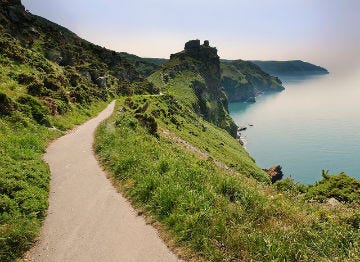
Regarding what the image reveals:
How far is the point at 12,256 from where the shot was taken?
11016 millimetres

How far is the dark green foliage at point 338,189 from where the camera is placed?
80.0 ft

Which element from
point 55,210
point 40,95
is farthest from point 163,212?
point 40,95

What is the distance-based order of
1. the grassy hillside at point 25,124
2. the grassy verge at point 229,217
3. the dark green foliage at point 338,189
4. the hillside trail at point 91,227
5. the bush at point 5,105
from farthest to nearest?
the bush at point 5,105
the dark green foliage at point 338,189
the grassy hillside at point 25,124
the hillside trail at point 91,227
the grassy verge at point 229,217

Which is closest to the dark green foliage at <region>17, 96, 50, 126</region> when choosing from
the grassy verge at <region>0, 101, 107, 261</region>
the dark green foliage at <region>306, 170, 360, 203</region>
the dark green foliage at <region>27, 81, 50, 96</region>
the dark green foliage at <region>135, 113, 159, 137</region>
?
the grassy verge at <region>0, 101, 107, 261</region>

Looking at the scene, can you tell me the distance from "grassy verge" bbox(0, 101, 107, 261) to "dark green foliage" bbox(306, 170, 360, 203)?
62.4 ft

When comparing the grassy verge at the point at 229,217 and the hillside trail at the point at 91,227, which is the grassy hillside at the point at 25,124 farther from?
the grassy verge at the point at 229,217

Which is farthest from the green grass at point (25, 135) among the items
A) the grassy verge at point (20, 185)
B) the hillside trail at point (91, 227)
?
the hillside trail at point (91, 227)

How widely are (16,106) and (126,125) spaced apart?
10.7 meters

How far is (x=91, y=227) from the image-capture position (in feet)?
44.0

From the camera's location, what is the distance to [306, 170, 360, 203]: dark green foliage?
2438cm

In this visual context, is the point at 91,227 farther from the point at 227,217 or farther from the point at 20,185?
the point at 227,217

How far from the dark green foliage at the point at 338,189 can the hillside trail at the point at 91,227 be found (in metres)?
15.7

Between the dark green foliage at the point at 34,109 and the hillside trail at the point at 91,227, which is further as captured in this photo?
the dark green foliage at the point at 34,109

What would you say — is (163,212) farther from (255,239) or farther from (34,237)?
(34,237)
